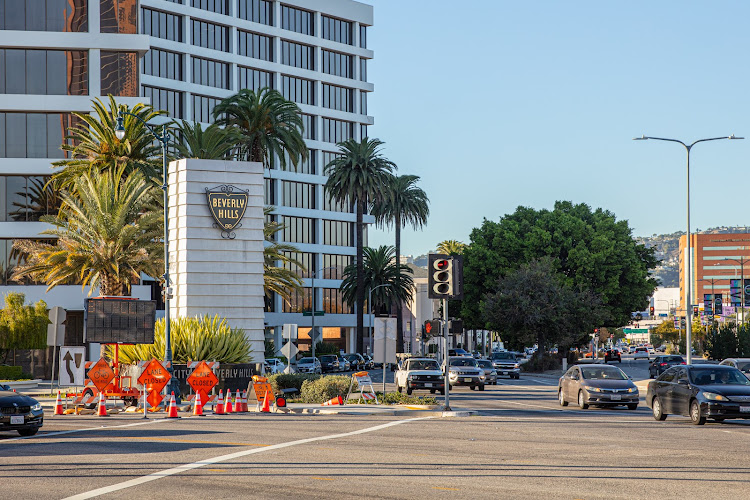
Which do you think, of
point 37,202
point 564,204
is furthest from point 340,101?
point 37,202

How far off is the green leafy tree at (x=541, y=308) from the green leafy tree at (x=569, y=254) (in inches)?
200

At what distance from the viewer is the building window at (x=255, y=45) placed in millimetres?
97938

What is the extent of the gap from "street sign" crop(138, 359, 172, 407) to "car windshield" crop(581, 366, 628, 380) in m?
13.5

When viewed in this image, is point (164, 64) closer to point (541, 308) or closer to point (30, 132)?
point (30, 132)

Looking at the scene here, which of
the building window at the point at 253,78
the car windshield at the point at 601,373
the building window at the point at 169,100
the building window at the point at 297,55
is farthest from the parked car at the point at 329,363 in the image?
the car windshield at the point at 601,373

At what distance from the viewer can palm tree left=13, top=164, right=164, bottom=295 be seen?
155 ft

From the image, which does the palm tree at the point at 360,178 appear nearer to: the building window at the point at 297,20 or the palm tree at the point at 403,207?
the palm tree at the point at 403,207

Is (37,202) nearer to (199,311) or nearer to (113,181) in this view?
(113,181)

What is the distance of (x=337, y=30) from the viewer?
10706 cm

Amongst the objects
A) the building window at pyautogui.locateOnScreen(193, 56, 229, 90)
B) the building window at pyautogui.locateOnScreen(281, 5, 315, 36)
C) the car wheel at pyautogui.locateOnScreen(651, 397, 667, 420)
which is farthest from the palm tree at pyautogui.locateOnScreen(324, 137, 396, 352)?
the car wheel at pyautogui.locateOnScreen(651, 397, 667, 420)

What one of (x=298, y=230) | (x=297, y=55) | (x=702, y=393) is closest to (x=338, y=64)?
(x=297, y=55)

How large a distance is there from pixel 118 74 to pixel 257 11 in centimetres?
3581

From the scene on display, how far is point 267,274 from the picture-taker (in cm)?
5319

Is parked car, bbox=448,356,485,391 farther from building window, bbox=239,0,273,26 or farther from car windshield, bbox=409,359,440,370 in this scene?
building window, bbox=239,0,273,26
